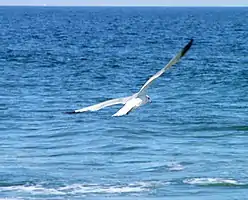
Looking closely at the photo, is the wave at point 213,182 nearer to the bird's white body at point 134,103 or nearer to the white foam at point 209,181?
the white foam at point 209,181

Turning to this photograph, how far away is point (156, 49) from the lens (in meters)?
83.8

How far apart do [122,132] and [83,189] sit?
10.3 meters

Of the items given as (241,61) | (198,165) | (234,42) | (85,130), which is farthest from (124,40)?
(198,165)

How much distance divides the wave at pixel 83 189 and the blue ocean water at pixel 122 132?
0.03 m

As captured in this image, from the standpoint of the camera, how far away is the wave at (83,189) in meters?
25.9

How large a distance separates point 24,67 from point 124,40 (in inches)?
1397

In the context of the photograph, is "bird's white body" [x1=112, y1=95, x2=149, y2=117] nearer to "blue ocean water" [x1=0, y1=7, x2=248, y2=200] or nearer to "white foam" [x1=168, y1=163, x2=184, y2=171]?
"blue ocean water" [x1=0, y1=7, x2=248, y2=200]

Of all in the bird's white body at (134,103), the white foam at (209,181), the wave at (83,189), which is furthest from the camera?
the white foam at (209,181)

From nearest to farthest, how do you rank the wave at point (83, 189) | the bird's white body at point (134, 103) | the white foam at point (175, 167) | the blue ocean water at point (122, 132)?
the bird's white body at point (134, 103), the wave at point (83, 189), the blue ocean water at point (122, 132), the white foam at point (175, 167)

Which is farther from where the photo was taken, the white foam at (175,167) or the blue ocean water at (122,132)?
the white foam at (175,167)

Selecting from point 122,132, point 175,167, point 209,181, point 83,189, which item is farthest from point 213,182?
point 122,132

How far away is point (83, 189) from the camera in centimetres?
2633

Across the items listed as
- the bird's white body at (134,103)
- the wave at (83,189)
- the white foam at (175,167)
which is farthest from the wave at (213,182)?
the bird's white body at (134,103)

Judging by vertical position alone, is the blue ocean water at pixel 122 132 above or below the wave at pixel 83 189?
above
